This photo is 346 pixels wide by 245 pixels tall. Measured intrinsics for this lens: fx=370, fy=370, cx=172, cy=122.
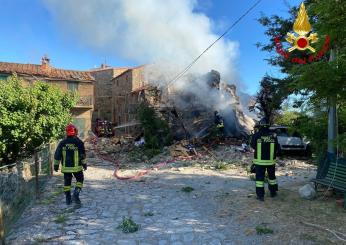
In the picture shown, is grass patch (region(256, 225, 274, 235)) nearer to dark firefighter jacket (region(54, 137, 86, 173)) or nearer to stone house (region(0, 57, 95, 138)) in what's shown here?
dark firefighter jacket (region(54, 137, 86, 173))

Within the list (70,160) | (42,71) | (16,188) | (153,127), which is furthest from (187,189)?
(42,71)

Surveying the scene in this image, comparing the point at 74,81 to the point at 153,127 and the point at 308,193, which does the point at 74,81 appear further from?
the point at 308,193

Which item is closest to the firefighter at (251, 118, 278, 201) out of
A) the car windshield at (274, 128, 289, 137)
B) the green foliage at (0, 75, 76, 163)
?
the green foliage at (0, 75, 76, 163)

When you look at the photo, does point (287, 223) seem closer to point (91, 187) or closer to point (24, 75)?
point (91, 187)

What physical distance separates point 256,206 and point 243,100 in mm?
26460

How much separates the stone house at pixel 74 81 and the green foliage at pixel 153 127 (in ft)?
58.4

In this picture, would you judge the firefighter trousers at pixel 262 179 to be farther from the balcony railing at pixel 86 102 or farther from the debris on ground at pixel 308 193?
the balcony railing at pixel 86 102

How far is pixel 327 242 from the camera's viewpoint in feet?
18.1

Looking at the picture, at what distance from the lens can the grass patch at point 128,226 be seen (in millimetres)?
6340

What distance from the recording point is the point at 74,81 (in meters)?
39.0

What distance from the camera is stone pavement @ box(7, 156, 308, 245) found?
6008mm

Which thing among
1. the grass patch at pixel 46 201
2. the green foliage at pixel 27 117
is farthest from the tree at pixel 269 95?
the grass patch at pixel 46 201

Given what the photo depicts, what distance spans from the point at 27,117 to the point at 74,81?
2534cm

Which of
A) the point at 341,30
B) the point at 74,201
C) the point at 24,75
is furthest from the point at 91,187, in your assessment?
the point at 24,75
